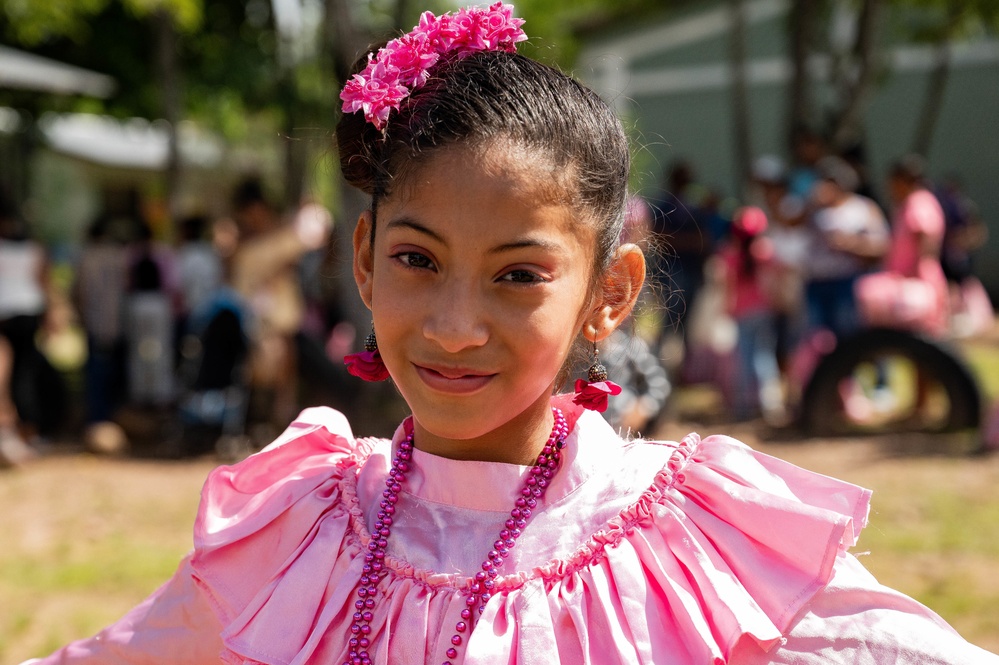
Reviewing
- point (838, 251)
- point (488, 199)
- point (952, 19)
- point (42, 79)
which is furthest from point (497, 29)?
point (952, 19)

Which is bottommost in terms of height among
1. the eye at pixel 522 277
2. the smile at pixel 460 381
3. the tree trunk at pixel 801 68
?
the smile at pixel 460 381

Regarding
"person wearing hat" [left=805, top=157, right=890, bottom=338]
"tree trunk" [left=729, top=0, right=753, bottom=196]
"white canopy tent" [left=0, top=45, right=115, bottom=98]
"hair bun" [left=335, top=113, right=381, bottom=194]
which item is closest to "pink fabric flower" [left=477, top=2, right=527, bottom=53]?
"hair bun" [left=335, top=113, right=381, bottom=194]

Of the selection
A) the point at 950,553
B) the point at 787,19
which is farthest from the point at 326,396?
the point at 787,19

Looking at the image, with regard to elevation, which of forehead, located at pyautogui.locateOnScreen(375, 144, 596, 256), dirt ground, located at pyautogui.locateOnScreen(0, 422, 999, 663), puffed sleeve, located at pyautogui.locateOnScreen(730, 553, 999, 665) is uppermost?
forehead, located at pyautogui.locateOnScreen(375, 144, 596, 256)

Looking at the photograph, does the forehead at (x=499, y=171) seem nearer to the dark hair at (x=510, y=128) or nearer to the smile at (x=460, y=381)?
the dark hair at (x=510, y=128)

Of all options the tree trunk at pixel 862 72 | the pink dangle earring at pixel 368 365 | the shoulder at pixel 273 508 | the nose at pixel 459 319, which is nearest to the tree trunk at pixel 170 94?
the tree trunk at pixel 862 72

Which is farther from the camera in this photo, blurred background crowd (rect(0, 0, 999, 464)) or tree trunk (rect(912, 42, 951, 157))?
tree trunk (rect(912, 42, 951, 157))

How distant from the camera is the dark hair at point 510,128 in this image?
1.72 metres

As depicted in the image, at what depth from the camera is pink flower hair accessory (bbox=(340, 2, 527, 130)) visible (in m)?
1.83

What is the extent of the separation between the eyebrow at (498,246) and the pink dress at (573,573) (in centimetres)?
36

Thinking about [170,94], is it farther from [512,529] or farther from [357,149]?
A: [512,529]

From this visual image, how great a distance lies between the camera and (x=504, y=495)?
70.4 inches

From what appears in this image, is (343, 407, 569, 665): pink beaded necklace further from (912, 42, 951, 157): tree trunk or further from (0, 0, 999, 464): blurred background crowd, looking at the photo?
(912, 42, 951, 157): tree trunk

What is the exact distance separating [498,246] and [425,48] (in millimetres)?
429
